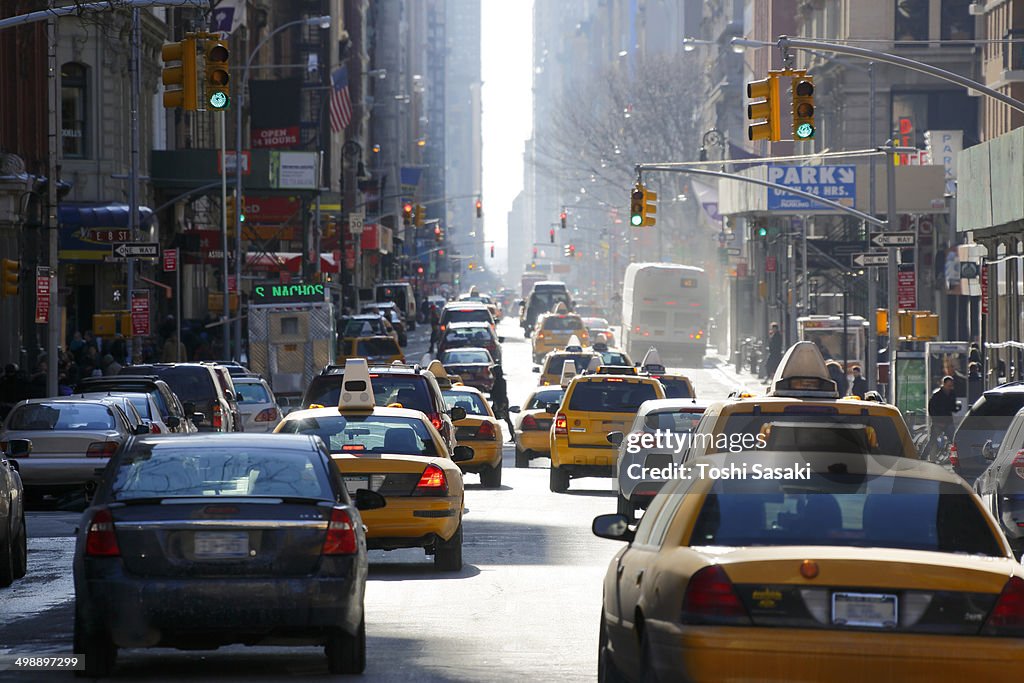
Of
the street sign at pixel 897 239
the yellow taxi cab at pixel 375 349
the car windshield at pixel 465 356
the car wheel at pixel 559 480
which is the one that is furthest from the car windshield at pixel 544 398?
the yellow taxi cab at pixel 375 349

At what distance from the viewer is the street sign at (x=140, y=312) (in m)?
40.6

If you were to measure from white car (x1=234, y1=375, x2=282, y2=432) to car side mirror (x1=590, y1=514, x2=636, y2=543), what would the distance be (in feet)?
84.0

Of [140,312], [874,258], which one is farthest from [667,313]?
[140,312]

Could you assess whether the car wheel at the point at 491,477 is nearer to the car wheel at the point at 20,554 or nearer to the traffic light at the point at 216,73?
the traffic light at the point at 216,73

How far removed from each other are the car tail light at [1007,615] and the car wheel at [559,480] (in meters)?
19.2

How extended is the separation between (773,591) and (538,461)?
2942 cm

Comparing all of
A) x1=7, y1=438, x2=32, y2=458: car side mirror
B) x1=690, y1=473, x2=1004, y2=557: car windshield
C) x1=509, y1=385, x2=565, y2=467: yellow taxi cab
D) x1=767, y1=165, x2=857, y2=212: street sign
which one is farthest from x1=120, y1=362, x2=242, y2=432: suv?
x1=767, y1=165, x2=857, y2=212: street sign

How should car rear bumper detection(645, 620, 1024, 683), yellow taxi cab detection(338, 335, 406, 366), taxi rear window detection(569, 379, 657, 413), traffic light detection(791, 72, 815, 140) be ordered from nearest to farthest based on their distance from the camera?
car rear bumper detection(645, 620, 1024, 683) < traffic light detection(791, 72, 815, 140) < taxi rear window detection(569, 379, 657, 413) < yellow taxi cab detection(338, 335, 406, 366)

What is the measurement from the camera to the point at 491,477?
27.8 meters

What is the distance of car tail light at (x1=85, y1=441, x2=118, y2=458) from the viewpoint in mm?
23328

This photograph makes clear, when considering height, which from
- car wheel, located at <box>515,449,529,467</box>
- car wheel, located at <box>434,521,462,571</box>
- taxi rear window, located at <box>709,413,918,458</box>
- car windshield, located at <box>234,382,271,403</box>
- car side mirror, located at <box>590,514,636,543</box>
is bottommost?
car wheel, located at <box>515,449,529,467</box>

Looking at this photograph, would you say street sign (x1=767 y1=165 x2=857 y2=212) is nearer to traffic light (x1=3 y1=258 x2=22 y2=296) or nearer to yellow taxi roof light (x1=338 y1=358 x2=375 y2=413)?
traffic light (x1=3 y1=258 x2=22 y2=296)

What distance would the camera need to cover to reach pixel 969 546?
8.40 metres

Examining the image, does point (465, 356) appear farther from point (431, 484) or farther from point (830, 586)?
point (830, 586)
